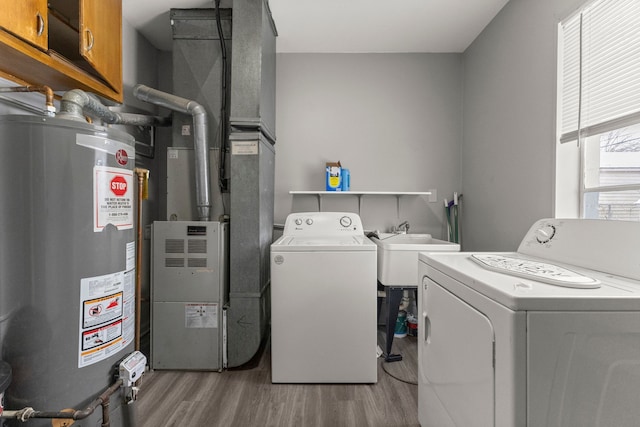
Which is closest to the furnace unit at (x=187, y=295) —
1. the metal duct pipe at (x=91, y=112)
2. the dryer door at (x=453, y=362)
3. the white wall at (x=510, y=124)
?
the metal duct pipe at (x=91, y=112)

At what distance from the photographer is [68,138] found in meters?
0.90

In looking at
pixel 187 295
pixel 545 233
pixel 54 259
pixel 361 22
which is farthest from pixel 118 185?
pixel 361 22

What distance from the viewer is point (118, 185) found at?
1.01 meters

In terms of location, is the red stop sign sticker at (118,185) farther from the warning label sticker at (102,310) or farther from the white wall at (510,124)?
the white wall at (510,124)

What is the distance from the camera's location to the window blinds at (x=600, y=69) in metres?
1.25

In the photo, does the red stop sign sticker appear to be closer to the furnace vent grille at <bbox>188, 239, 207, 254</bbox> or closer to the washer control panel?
the furnace vent grille at <bbox>188, 239, 207, 254</bbox>

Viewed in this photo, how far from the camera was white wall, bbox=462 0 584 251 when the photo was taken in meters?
1.66

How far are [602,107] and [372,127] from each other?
61.6 inches

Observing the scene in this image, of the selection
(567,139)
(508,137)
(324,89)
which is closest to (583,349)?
(567,139)

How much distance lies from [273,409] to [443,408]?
2.98 feet

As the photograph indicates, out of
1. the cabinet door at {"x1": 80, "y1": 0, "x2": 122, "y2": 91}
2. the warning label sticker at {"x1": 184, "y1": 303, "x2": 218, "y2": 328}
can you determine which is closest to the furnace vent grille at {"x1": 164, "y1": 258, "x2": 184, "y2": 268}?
the warning label sticker at {"x1": 184, "y1": 303, "x2": 218, "y2": 328}

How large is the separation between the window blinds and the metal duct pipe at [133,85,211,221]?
7.04ft

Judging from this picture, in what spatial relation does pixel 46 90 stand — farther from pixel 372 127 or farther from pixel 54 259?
pixel 372 127

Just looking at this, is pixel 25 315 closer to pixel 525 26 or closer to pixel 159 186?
pixel 159 186
